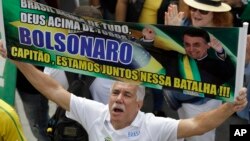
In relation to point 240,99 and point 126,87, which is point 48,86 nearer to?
point 126,87

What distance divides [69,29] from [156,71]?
57cm

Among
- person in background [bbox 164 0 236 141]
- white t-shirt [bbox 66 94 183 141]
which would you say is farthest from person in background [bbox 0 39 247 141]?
person in background [bbox 164 0 236 141]

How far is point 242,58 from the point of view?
11.1 feet

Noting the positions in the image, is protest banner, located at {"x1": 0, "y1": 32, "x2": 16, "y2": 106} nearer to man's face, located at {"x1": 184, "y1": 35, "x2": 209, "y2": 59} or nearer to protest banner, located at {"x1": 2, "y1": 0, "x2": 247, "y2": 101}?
protest banner, located at {"x1": 2, "y1": 0, "x2": 247, "y2": 101}

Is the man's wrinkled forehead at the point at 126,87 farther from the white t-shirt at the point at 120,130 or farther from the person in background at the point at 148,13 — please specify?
the person in background at the point at 148,13

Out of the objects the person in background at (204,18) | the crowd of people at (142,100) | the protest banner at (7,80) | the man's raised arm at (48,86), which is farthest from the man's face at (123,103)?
the protest banner at (7,80)

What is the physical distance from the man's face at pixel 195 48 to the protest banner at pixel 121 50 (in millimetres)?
30

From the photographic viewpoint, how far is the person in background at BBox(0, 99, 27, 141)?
3512 millimetres

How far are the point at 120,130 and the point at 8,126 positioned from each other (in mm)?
701

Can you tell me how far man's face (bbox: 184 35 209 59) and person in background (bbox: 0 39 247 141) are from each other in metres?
0.37

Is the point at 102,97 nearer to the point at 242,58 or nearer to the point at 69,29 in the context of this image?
the point at 69,29

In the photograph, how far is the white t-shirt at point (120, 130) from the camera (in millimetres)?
3801

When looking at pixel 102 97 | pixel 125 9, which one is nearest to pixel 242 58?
pixel 102 97

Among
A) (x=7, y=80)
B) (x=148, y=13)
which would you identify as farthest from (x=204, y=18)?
(x=7, y=80)
